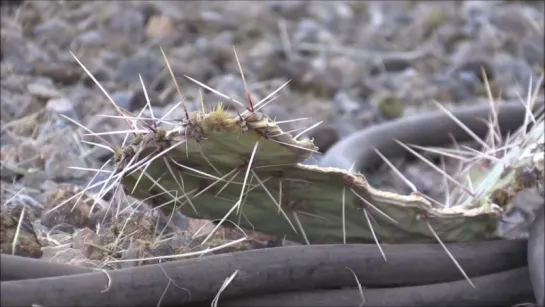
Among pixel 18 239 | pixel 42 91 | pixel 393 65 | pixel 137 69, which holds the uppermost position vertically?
pixel 18 239

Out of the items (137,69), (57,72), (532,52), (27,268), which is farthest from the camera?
(532,52)

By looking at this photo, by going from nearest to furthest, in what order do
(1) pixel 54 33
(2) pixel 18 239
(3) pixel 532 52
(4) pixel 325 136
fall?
1. (2) pixel 18 239
2. (4) pixel 325 136
3. (1) pixel 54 33
4. (3) pixel 532 52

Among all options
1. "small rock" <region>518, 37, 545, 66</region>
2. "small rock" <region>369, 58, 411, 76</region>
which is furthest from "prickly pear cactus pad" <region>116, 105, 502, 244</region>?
"small rock" <region>518, 37, 545, 66</region>

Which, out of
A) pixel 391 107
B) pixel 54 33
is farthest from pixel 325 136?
pixel 54 33

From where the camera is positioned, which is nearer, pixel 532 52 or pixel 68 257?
pixel 68 257

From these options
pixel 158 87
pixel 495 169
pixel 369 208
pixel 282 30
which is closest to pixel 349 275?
pixel 369 208

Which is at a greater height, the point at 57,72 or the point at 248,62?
the point at 57,72

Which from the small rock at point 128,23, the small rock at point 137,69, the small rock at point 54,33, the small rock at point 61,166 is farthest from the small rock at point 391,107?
the small rock at point 61,166

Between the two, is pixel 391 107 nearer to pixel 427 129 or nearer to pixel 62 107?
pixel 427 129
